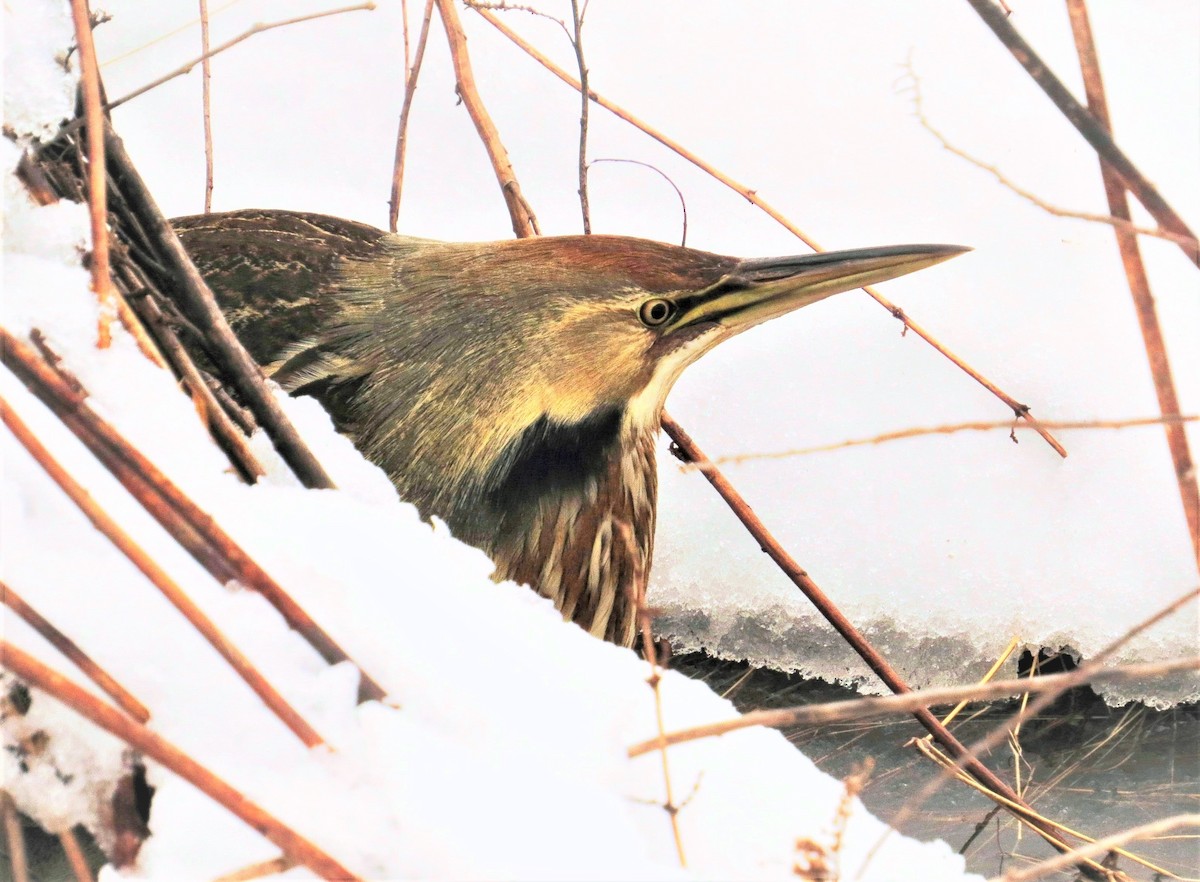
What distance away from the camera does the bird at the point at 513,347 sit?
3.55ft

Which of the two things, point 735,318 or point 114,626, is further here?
point 735,318

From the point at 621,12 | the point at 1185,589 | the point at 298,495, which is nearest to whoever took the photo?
the point at 298,495

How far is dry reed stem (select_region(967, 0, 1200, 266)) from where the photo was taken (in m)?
0.67

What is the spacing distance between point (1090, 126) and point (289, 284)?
735 mm

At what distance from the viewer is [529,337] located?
1090mm

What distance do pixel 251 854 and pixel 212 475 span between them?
0.18 m

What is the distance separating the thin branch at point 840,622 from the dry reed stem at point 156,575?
0.73m

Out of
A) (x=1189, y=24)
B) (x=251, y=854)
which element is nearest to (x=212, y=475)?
(x=251, y=854)

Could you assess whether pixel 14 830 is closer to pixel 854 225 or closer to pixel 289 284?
pixel 289 284

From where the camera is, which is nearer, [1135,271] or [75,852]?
[75,852]

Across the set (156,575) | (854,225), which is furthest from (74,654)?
(854,225)

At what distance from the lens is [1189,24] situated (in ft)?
5.81

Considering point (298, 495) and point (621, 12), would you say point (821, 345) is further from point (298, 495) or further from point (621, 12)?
point (298, 495)

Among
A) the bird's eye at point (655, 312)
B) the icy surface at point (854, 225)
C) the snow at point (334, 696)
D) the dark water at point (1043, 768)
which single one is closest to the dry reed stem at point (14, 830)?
the snow at point (334, 696)
